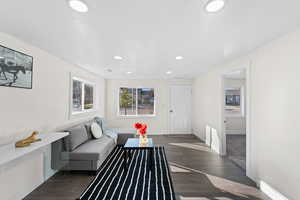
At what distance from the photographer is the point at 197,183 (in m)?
2.25

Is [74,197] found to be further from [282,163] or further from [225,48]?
[225,48]

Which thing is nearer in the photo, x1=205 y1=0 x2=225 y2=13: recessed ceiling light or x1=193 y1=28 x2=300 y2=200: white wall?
x1=205 y1=0 x2=225 y2=13: recessed ceiling light

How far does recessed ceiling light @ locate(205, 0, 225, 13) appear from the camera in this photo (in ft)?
3.63

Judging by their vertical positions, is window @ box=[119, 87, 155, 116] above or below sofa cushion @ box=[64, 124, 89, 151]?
above

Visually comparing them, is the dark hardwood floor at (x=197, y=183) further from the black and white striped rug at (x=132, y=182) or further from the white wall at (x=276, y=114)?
the white wall at (x=276, y=114)

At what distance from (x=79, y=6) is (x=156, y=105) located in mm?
4628

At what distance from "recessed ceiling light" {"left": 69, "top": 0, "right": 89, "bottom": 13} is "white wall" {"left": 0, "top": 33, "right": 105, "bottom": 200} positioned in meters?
1.32

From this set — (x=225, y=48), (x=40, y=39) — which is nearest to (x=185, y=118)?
(x=225, y=48)

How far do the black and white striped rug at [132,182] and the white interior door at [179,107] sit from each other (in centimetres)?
257

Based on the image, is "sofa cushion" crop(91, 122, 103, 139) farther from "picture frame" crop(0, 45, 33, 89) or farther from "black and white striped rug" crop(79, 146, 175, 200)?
"picture frame" crop(0, 45, 33, 89)

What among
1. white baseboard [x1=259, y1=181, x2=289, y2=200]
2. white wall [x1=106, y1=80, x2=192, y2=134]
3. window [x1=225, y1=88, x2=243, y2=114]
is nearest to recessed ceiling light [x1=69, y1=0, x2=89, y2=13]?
white baseboard [x1=259, y1=181, x2=289, y2=200]

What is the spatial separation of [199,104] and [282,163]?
123 inches

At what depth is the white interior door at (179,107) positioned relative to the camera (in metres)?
5.55

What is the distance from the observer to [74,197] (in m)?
1.93
